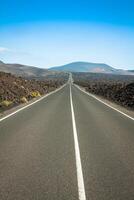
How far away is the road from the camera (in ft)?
19.6

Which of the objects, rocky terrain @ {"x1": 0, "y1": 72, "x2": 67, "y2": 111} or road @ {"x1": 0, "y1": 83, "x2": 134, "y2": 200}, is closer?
road @ {"x1": 0, "y1": 83, "x2": 134, "y2": 200}

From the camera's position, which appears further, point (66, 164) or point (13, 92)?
point (13, 92)

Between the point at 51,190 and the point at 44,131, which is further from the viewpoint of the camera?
the point at 44,131

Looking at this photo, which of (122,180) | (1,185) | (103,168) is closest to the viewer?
(1,185)

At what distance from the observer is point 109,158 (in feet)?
28.5

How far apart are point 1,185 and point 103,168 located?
8.29 feet

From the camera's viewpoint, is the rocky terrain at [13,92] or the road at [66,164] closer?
the road at [66,164]

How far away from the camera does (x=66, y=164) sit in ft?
26.3

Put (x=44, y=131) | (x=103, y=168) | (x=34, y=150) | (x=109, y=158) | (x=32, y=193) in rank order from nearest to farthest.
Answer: (x=32, y=193) < (x=103, y=168) < (x=109, y=158) < (x=34, y=150) < (x=44, y=131)

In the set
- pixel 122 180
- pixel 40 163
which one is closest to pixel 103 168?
pixel 122 180

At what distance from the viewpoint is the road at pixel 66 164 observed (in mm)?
5984

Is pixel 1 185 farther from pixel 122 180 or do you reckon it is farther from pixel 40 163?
pixel 122 180

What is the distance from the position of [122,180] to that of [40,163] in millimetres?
2205

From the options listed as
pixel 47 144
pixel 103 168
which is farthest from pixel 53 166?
pixel 47 144
